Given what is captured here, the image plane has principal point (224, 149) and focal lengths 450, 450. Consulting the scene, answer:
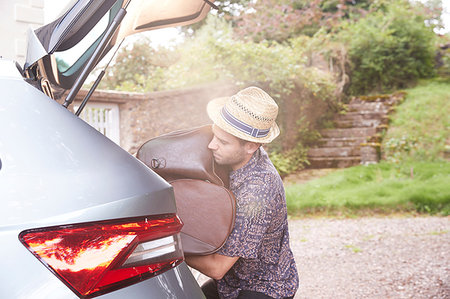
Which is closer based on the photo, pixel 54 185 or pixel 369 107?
pixel 54 185

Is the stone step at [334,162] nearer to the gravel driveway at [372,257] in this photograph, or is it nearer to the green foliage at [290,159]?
the green foliage at [290,159]

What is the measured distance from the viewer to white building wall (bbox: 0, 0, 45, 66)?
198 inches

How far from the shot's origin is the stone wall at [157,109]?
8.76 meters

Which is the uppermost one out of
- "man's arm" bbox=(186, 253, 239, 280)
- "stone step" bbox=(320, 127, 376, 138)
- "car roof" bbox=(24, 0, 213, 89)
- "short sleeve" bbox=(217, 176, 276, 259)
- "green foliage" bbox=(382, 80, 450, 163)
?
"car roof" bbox=(24, 0, 213, 89)

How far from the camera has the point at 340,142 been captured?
12531 millimetres

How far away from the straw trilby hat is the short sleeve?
9.2 inches

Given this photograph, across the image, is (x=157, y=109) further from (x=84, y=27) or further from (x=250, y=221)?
(x=84, y=27)

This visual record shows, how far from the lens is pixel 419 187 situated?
8.31m

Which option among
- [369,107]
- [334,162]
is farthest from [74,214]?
[369,107]

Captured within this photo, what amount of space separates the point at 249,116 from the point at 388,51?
1596cm

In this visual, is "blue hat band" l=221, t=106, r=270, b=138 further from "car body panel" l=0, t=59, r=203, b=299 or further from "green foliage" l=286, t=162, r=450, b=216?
"green foliage" l=286, t=162, r=450, b=216

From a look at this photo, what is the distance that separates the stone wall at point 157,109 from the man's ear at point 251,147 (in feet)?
20.6

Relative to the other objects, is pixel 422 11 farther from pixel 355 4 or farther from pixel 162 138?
pixel 162 138

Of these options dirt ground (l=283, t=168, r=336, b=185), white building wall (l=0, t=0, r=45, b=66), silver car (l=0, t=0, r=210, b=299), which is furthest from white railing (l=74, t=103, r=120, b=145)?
silver car (l=0, t=0, r=210, b=299)
